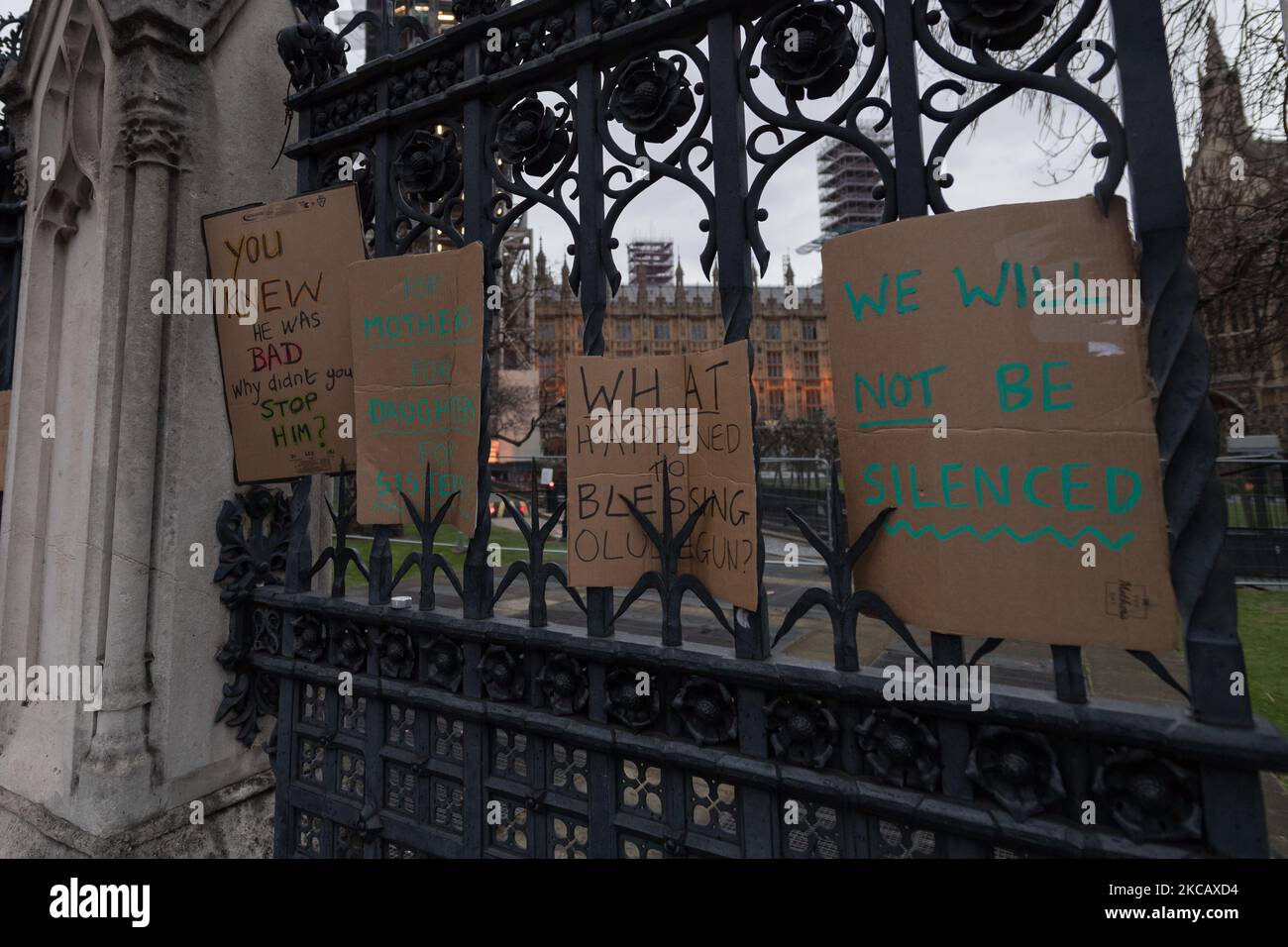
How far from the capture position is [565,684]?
2.10 metres

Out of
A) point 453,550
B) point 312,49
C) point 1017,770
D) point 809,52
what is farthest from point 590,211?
point 453,550

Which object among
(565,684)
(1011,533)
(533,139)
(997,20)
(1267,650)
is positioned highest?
(533,139)

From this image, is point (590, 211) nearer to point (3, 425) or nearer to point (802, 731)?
point (802, 731)

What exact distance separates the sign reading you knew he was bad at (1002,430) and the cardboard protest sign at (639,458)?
0.43m

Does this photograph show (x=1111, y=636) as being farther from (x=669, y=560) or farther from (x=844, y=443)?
(x=669, y=560)

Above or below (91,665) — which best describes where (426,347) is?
above

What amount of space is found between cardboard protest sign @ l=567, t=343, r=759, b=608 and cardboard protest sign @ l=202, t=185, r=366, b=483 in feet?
4.07

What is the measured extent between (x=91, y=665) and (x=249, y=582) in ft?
2.14

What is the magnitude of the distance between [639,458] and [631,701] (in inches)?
32.5

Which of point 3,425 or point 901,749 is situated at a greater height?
point 3,425

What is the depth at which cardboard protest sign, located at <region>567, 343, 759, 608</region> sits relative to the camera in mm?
1984

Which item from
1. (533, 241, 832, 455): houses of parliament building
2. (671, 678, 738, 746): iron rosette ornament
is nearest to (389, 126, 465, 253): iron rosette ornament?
(671, 678, 738, 746): iron rosette ornament

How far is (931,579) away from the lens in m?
1.64
